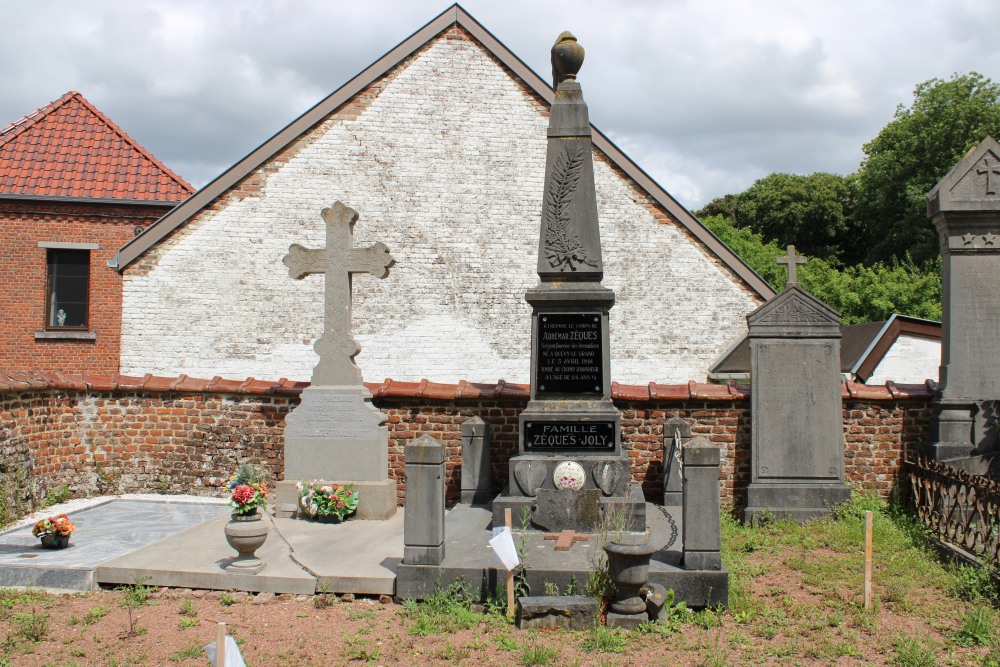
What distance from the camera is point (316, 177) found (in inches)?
580

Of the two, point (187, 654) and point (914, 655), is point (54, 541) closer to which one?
point (187, 654)

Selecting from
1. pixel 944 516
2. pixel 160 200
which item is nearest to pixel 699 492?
pixel 944 516

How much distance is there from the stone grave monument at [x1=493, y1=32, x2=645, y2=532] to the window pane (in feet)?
45.3

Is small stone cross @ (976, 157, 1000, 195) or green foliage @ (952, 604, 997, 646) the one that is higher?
small stone cross @ (976, 157, 1000, 195)

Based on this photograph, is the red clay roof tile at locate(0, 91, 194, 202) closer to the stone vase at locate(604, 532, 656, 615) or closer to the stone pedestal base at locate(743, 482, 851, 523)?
the stone pedestal base at locate(743, 482, 851, 523)

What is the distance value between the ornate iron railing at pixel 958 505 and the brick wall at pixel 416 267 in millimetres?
5642

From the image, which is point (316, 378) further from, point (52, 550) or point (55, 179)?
point (55, 179)

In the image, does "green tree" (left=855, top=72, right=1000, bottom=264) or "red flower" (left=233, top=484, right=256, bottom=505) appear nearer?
"red flower" (left=233, top=484, right=256, bottom=505)

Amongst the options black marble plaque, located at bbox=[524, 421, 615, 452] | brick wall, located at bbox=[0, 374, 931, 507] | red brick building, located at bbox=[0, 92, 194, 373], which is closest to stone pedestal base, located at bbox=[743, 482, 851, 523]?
brick wall, located at bbox=[0, 374, 931, 507]

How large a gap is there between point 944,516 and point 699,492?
365 cm

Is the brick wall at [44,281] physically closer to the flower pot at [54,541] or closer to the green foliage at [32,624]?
the flower pot at [54,541]

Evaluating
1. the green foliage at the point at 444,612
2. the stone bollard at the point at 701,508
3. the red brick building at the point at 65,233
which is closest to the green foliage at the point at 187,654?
the green foliage at the point at 444,612

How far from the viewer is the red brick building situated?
17.5 meters

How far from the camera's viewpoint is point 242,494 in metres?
6.42
